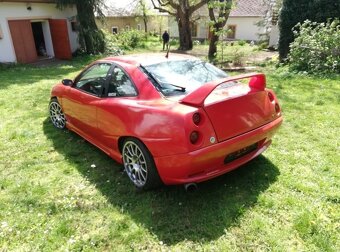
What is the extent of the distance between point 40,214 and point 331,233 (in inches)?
114

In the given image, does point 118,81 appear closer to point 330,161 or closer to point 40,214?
point 40,214

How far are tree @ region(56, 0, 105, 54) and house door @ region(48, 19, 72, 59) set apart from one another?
100 centimetres

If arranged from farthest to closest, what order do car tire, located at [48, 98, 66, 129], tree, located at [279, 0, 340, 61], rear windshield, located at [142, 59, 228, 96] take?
tree, located at [279, 0, 340, 61], car tire, located at [48, 98, 66, 129], rear windshield, located at [142, 59, 228, 96]

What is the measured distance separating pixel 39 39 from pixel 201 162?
18320 mm

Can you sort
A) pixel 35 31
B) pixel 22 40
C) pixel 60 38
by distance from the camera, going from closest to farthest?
pixel 22 40 → pixel 60 38 → pixel 35 31

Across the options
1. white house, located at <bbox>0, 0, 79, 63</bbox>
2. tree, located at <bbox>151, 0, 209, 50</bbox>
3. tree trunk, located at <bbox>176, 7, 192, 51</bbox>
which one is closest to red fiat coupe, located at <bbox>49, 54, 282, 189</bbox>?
white house, located at <bbox>0, 0, 79, 63</bbox>

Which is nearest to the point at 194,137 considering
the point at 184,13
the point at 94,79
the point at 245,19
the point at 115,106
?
the point at 115,106

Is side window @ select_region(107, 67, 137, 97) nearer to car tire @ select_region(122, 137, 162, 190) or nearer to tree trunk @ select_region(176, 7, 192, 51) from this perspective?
car tire @ select_region(122, 137, 162, 190)

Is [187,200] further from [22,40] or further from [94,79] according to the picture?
[22,40]

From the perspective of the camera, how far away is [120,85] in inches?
150

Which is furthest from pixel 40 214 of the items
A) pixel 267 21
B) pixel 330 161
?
pixel 267 21

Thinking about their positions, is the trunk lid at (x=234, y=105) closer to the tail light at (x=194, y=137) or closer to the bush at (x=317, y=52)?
the tail light at (x=194, y=137)

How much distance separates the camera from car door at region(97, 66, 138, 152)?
351 cm

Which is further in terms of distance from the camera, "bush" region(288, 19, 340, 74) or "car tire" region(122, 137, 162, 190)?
"bush" region(288, 19, 340, 74)
